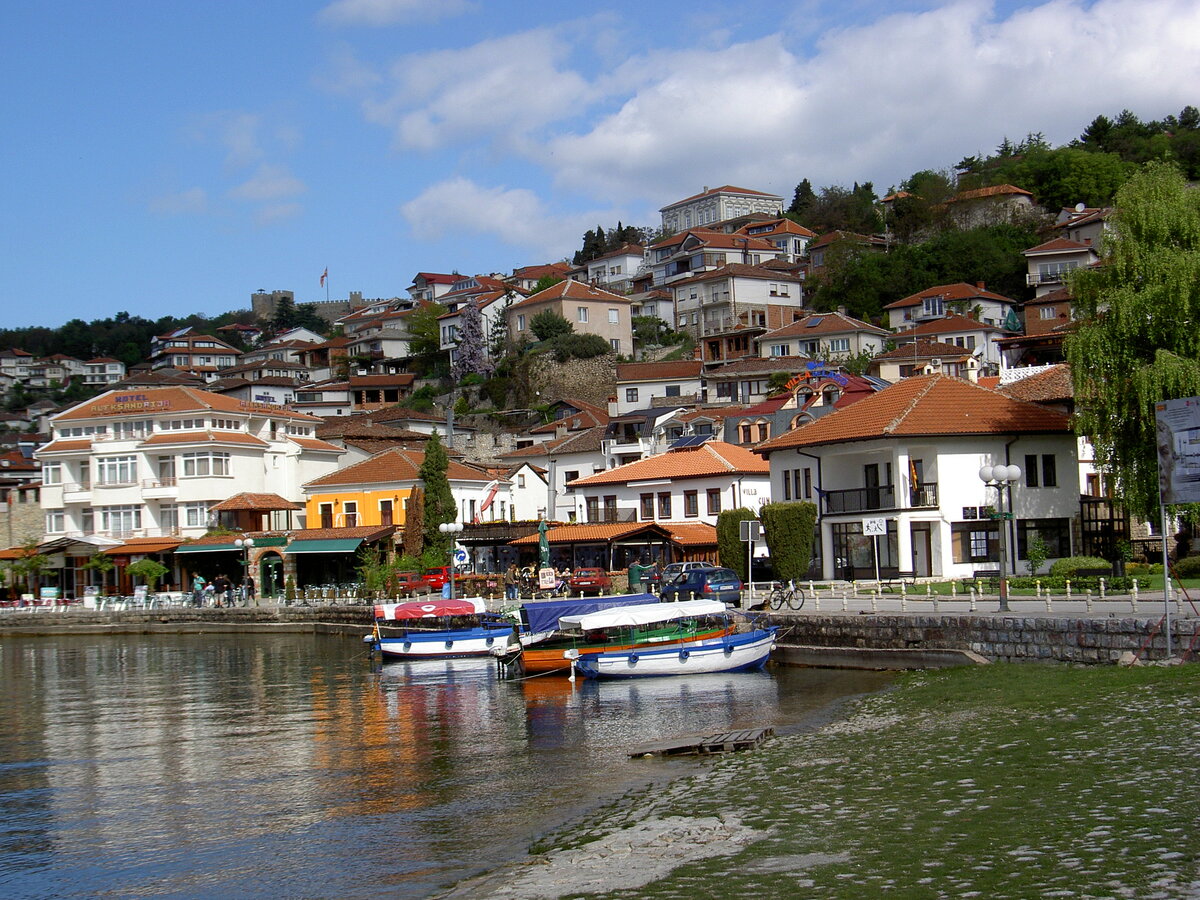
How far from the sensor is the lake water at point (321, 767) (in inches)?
599

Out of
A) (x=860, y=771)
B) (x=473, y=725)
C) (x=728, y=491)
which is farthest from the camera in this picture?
(x=728, y=491)

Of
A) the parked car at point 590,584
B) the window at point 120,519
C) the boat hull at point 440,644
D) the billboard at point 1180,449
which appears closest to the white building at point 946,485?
the parked car at point 590,584

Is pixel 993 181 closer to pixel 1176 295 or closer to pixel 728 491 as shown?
pixel 728 491

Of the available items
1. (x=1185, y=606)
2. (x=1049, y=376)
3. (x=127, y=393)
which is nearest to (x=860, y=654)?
(x=1185, y=606)

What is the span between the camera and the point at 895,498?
4403 cm

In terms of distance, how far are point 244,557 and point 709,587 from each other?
3629cm

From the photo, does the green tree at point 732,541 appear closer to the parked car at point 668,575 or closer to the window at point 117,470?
the parked car at point 668,575

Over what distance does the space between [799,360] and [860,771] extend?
75145 millimetres

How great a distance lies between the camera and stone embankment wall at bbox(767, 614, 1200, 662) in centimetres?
2467

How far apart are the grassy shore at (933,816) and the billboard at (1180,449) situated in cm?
365

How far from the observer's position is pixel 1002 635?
28141 mm

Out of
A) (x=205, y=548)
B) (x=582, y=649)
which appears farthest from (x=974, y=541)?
(x=205, y=548)

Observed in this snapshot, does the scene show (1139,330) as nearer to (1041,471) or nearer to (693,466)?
(1041,471)

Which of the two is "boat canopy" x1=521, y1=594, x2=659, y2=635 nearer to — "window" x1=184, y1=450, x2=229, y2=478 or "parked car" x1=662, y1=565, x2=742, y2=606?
"parked car" x1=662, y1=565, x2=742, y2=606
